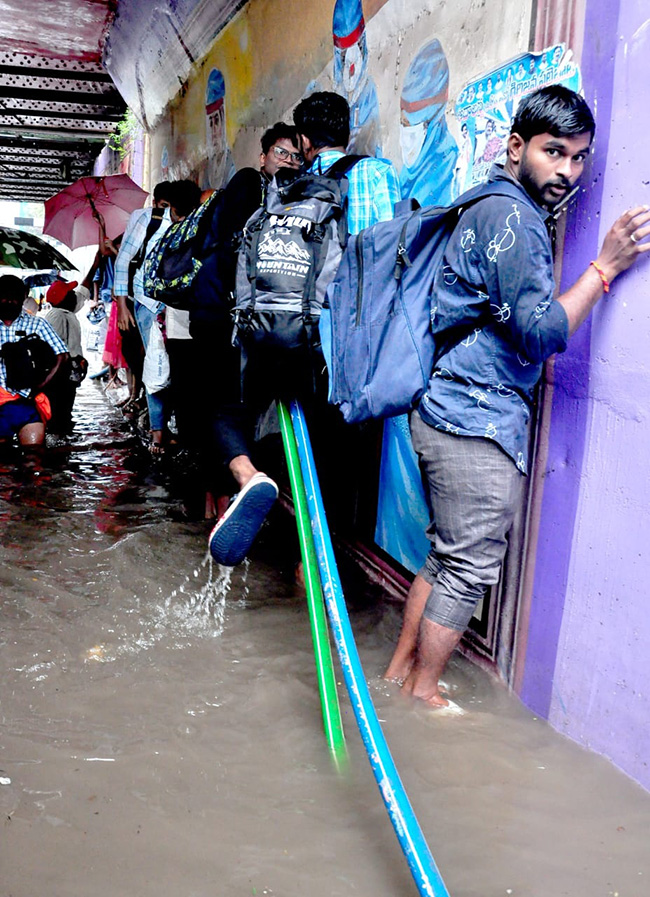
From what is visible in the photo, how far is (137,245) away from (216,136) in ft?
4.65

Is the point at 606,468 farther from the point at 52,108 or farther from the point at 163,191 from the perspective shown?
the point at 52,108

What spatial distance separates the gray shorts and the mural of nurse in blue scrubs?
2.02ft

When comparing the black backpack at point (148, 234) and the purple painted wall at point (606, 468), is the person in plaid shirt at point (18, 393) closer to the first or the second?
the black backpack at point (148, 234)

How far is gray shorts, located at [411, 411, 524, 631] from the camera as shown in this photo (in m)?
2.07

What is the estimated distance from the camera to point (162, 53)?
722 centimetres

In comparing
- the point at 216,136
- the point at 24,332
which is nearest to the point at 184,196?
the point at 216,136

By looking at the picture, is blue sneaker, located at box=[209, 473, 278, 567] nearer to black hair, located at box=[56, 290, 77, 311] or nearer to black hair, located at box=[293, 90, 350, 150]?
black hair, located at box=[293, 90, 350, 150]

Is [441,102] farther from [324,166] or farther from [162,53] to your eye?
[162,53]

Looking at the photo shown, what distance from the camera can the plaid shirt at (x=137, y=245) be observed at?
513cm

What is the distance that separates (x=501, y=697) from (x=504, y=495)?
0.68 metres


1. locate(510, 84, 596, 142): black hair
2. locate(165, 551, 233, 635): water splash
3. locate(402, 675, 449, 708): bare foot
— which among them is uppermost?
locate(510, 84, 596, 142): black hair

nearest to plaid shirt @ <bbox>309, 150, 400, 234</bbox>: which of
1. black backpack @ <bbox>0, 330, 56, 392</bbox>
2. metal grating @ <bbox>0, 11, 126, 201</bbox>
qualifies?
black backpack @ <bbox>0, 330, 56, 392</bbox>

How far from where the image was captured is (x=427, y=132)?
288 cm

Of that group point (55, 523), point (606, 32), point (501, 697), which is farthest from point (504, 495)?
point (55, 523)
